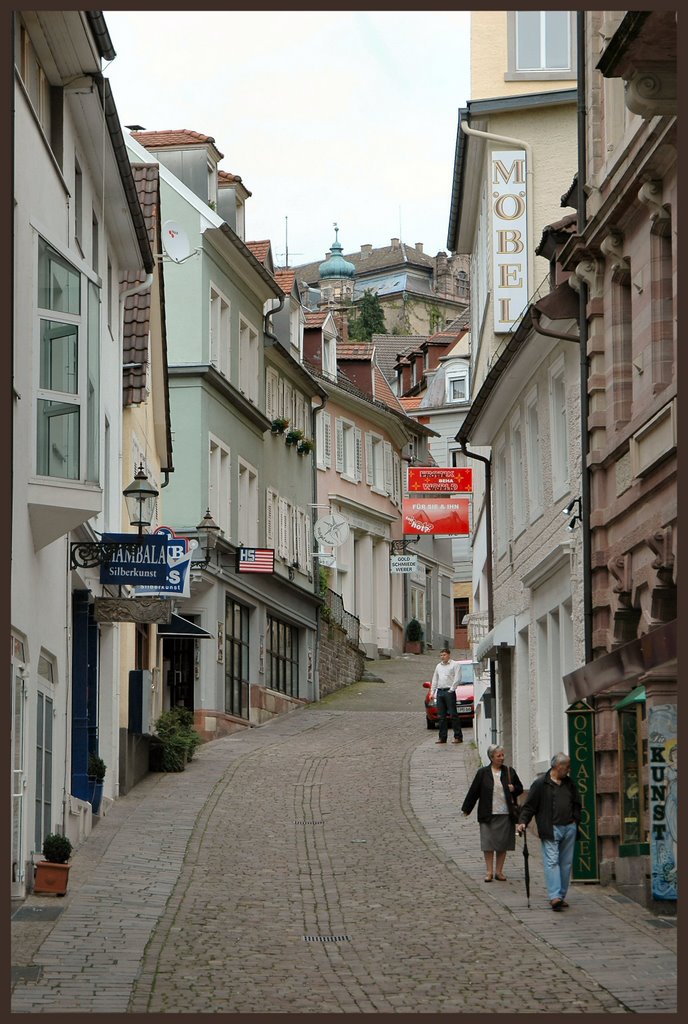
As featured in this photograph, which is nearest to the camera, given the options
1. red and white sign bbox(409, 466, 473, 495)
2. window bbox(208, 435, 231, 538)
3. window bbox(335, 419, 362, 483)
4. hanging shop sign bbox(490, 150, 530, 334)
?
hanging shop sign bbox(490, 150, 530, 334)

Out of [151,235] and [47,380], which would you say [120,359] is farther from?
[47,380]

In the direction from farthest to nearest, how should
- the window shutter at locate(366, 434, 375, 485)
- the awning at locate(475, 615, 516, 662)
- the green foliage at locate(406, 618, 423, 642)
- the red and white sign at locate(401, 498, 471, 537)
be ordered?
the green foliage at locate(406, 618, 423, 642)
the window shutter at locate(366, 434, 375, 485)
the red and white sign at locate(401, 498, 471, 537)
the awning at locate(475, 615, 516, 662)

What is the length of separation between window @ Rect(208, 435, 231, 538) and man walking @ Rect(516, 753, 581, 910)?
2169 cm

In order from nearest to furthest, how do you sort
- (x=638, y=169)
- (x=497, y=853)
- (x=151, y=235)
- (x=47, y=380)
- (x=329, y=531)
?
(x=47, y=380) < (x=638, y=169) < (x=497, y=853) < (x=151, y=235) < (x=329, y=531)

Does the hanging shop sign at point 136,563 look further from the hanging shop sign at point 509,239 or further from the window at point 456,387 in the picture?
the window at point 456,387

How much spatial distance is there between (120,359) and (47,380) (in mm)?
9648

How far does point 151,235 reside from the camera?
97.7 feet

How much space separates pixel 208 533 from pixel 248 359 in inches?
283

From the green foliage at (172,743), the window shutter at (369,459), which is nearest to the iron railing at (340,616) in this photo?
the window shutter at (369,459)

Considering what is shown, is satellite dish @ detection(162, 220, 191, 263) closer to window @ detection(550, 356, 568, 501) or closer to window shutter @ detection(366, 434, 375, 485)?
Answer: window @ detection(550, 356, 568, 501)

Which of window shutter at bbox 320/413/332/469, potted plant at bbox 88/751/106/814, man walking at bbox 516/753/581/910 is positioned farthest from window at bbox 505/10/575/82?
window shutter at bbox 320/413/332/469

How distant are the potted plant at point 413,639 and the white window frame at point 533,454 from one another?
125 ft

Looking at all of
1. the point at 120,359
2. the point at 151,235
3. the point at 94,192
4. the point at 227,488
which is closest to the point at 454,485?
the point at 227,488

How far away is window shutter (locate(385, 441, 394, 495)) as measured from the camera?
203 feet
